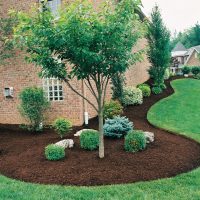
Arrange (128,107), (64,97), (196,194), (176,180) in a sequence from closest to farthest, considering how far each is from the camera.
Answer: (196,194) → (176,180) → (64,97) → (128,107)

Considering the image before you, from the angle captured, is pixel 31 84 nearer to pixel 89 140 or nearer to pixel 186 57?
pixel 89 140

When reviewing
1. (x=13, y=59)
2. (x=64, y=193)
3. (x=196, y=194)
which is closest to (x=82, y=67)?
(x=64, y=193)

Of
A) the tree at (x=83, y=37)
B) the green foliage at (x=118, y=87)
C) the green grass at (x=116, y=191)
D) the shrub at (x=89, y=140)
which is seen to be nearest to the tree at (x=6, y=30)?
the green foliage at (x=118, y=87)

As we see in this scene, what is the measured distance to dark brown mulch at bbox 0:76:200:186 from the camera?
6766mm

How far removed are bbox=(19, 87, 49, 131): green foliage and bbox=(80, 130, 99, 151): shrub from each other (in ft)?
11.5

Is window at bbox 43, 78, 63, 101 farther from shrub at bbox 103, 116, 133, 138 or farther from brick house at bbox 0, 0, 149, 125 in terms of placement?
shrub at bbox 103, 116, 133, 138

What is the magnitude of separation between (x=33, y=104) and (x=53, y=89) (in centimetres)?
141

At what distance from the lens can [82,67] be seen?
7199mm

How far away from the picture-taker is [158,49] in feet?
64.1

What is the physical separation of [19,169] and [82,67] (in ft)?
9.56

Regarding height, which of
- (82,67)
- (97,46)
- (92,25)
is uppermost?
(92,25)

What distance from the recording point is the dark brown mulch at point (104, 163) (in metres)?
6.77

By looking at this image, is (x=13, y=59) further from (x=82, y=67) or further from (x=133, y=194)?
(x=133, y=194)

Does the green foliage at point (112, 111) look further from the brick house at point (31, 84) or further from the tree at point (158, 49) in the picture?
the tree at point (158, 49)
